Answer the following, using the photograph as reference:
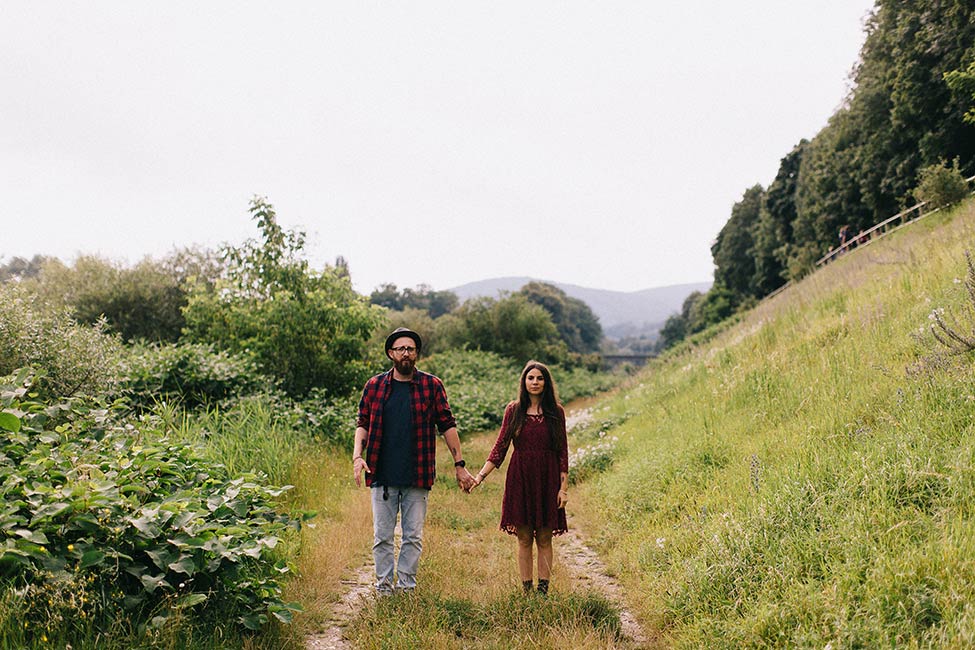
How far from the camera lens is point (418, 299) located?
8975 centimetres

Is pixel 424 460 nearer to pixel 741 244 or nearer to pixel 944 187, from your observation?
pixel 944 187

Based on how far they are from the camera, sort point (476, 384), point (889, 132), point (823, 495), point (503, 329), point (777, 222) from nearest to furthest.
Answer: point (823, 495), point (476, 384), point (889, 132), point (503, 329), point (777, 222)

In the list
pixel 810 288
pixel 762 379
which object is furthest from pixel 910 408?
pixel 810 288

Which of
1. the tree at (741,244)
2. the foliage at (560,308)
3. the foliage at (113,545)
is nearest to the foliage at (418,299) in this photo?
the foliage at (560,308)

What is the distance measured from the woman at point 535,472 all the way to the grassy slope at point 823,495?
3.13 feet

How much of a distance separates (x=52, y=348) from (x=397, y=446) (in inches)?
220

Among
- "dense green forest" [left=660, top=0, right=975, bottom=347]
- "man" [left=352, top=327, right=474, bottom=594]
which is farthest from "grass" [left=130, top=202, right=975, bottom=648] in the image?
"dense green forest" [left=660, top=0, right=975, bottom=347]

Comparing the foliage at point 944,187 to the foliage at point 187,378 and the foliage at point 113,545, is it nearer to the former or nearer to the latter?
the foliage at point 187,378

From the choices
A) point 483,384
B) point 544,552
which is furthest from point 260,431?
point 483,384

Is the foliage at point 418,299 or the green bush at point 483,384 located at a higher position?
the foliage at point 418,299

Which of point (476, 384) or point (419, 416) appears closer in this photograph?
point (419, 416)

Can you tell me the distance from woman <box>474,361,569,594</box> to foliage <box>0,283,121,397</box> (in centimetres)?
597

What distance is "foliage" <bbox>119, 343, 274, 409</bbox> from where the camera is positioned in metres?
9.61

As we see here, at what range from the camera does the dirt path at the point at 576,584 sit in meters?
4.04
